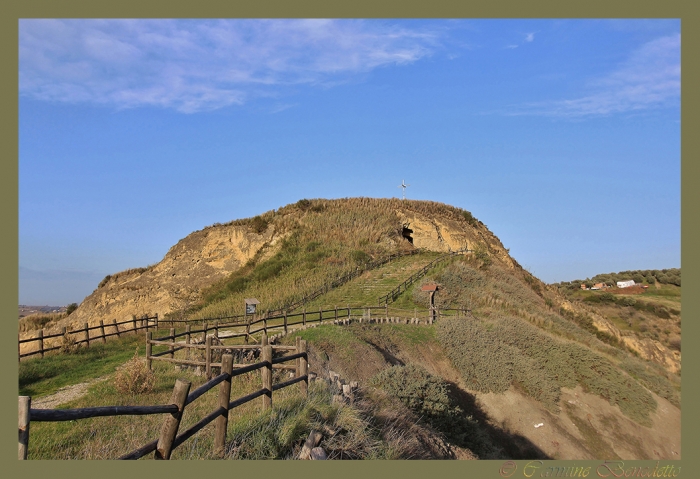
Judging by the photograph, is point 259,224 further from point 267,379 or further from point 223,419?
point 223,419

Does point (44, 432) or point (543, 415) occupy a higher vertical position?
point (44, 432)

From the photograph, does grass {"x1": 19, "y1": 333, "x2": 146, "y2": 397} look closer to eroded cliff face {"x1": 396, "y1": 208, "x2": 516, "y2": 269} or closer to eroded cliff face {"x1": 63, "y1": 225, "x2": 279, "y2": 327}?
eroded cliff face {"x1": 63, "y1": 225, "x2": 279, "y2": 327}

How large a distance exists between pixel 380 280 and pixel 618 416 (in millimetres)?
17448

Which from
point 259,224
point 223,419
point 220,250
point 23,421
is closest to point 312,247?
point 259,224

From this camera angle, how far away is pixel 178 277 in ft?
136

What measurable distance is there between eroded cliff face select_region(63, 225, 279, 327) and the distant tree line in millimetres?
55256

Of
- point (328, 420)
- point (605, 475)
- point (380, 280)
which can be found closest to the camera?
point (605, 475)

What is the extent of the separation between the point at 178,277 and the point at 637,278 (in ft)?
231

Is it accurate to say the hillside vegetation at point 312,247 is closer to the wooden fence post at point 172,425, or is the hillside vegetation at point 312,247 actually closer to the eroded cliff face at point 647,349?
the eroded cliff face at point 647,349

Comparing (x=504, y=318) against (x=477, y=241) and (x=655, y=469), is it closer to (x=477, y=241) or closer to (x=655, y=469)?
(x=655, y=469)

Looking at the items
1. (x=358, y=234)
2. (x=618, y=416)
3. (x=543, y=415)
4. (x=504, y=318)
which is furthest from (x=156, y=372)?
(x=358, y=234)

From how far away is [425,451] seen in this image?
881 cm

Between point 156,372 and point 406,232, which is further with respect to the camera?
point 406,232

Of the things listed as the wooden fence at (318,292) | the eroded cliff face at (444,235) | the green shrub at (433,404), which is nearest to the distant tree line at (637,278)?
the eroded cliff face at (444,235)
